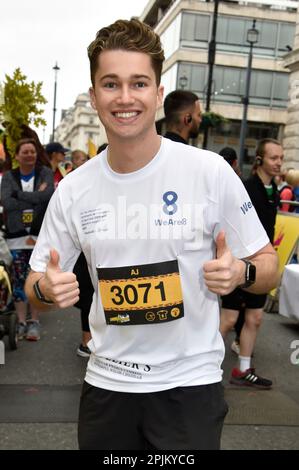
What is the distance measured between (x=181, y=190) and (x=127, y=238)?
0.84 feet

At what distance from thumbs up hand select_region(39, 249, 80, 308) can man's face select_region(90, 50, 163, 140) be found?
1.66 ft

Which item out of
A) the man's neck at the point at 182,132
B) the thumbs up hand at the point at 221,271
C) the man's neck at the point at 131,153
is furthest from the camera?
the man's neck at the point at 182,132

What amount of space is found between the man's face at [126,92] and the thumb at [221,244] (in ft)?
1.57

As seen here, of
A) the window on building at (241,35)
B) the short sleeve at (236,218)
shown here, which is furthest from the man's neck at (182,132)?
the window on building at (241,35)

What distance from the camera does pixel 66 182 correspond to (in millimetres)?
2258

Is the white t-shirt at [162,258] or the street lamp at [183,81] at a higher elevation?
the street lamp at [183,81]

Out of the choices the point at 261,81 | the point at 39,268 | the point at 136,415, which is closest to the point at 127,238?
the point at 39,268

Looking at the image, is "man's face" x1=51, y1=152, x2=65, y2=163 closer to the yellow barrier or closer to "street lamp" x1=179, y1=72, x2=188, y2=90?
the yellow barrier

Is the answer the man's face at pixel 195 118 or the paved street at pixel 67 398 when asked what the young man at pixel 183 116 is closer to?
the man's face at pixel 195 118

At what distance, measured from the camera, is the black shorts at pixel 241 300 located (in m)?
4.78

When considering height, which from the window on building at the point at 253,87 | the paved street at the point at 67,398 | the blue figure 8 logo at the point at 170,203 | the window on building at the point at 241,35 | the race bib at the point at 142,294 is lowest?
the paved street at the point at 67,398

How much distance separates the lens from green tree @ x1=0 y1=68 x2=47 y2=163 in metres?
6.34

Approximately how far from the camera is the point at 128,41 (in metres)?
2.04

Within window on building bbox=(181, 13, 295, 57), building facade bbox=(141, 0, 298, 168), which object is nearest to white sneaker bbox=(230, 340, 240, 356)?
building facade bbox=(141, 0, 298, 168)
